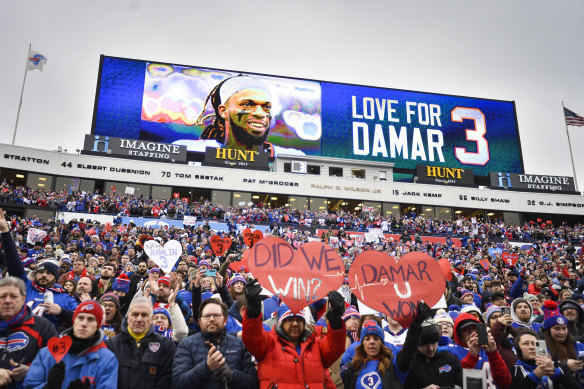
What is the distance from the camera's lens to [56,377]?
272cm

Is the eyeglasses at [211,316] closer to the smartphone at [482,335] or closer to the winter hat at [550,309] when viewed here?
the smartphone at [482,335]

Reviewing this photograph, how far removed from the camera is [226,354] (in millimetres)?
3512

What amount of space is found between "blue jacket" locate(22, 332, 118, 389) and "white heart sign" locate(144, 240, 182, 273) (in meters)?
4.59

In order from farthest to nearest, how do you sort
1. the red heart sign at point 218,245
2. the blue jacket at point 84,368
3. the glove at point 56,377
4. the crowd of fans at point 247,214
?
the crowd of fans at point 247,214, the red heart sign at point 218,245, the blue jacket at point 84,368, the glove at point 56,377

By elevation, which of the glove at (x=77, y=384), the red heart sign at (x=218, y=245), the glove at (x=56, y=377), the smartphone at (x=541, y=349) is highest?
the red heart sign at (x=218, y=245)

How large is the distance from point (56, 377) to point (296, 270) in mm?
2052

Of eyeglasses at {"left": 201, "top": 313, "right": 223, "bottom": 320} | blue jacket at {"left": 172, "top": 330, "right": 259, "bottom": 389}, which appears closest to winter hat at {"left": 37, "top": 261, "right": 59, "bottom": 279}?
blue jacket at {"left": 172, "top": 330, "right": 259, "bottom": 389}

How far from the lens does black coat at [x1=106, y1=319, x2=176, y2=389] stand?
3395 millimetres

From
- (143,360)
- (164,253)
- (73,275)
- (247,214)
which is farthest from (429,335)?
(247,214)

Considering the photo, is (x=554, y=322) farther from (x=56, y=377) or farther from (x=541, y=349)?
(x=56, y=377)

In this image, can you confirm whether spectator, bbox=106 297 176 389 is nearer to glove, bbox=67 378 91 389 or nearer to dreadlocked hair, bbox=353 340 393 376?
glove, bbox=67 378 91 389

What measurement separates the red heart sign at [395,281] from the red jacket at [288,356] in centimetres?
55

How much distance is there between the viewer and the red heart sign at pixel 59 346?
3025 mm

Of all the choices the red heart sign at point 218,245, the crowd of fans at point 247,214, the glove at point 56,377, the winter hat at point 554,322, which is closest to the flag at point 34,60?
the crowd of fans at point 247,214
